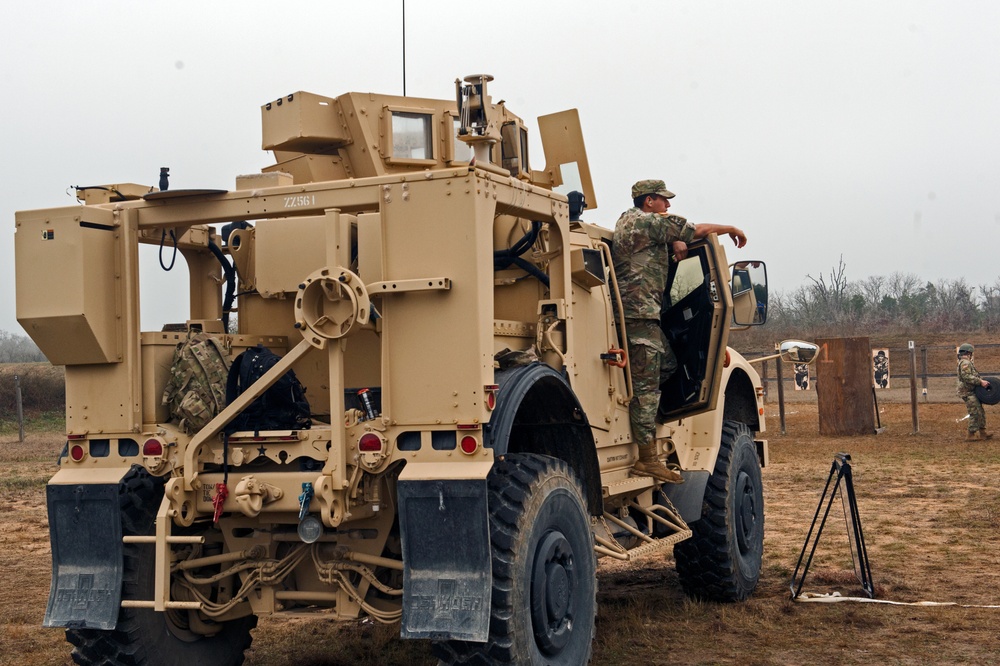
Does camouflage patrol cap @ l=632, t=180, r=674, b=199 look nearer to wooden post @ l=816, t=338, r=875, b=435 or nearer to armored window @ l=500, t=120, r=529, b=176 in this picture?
armored window @ l=500, t=120, r=529, b=176

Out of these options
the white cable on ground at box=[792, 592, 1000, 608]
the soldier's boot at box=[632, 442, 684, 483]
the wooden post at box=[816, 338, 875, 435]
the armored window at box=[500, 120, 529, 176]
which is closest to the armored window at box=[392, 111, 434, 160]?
the armored window at box=[500, 120, 529, 176]

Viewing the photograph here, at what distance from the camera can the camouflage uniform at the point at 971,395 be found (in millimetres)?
21578

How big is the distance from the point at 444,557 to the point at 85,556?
1.86 metres

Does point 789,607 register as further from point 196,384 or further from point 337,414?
point 196,384

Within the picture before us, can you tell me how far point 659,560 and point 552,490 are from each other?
5245mm

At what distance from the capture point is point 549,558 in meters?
5.52

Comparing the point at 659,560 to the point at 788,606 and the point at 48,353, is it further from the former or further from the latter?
the point at 48,353

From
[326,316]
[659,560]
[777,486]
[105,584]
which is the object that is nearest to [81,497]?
[105,584]

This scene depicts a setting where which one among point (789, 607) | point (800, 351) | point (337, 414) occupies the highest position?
point (800, 351)

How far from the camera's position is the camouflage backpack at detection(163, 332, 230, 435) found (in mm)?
5633

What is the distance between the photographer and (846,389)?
2325cm

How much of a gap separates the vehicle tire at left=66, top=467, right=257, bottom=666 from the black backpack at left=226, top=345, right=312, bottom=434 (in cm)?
56

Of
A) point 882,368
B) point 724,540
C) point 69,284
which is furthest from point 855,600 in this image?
point 882,368

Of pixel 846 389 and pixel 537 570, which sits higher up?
pixel 846 389
